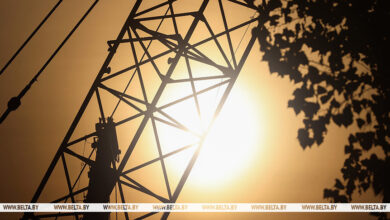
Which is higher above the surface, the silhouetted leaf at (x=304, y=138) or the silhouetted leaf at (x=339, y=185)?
the silhouetted leaf at (x=304, y=138)

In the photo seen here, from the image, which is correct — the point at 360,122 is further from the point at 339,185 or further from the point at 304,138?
the point at 339,185

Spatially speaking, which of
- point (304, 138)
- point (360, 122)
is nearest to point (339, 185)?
point (304, 138)

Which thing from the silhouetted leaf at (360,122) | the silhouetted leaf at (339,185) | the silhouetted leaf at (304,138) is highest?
the silhouetted leaf at (360,122)

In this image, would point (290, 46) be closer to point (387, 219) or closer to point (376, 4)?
point (376, 4)

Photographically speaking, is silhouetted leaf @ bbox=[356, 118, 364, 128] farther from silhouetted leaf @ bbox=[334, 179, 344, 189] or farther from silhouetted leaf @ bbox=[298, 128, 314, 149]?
silhouetted leaf @ bbox=[334, 179, 344, 189]

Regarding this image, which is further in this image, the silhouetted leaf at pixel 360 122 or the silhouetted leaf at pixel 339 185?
the silhouetted leaf at pixel 339 185

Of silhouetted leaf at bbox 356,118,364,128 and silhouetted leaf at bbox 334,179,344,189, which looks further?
silhouetted leaf at bbox 334,179,344,189

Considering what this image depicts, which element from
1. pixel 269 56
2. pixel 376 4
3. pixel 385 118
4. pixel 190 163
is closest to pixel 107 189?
pixel 190 163

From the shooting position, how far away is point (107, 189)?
732cm

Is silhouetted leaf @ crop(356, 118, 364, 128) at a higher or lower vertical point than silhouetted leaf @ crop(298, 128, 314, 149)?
higher

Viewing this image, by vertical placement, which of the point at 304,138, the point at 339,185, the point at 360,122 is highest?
the point at 360,122

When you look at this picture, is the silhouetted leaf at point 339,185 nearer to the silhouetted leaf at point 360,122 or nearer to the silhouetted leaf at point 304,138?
the silhouetted leaf at point 304,138

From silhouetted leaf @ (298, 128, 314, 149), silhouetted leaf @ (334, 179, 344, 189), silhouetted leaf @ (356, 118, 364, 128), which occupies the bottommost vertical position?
Answer: silhouetted leaf @ (334, 179, 344, 189)

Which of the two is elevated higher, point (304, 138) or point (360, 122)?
point (360, 122)
